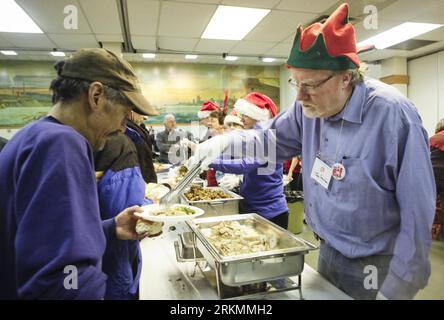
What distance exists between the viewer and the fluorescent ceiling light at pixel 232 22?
3936 mm

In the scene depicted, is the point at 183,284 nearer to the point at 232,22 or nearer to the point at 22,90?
the point at 232,22

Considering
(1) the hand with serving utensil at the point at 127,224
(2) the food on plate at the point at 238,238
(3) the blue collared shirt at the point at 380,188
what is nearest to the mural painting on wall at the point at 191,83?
(2) the food on plate at the point at 238,238

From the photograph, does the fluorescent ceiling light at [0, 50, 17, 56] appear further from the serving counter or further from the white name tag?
the white name tag

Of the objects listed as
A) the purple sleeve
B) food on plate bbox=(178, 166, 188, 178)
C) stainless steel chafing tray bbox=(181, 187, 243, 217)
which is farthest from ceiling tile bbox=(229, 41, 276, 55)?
the purple sleeve

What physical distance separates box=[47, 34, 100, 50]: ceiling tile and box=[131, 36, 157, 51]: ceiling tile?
649 mm

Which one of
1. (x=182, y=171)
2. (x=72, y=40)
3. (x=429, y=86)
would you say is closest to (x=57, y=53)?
(x=72, y=40)

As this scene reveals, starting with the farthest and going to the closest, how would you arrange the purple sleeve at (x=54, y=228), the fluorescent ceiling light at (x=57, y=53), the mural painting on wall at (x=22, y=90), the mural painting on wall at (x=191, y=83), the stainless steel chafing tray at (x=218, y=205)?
the mural painting on wall at (x=191, y=83) → the mural painting on wall at (x=22, y=90) → the fluorescent ceiling light at (x=57, y=53) → the stainless steel chafing tray at (x=218, y=205) → the purple sleeve at (x=54, y=228)

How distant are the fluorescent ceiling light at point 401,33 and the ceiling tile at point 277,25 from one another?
3.72 ft

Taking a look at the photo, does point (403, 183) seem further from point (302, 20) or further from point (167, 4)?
point (302, 20)

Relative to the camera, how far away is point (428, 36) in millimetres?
5129

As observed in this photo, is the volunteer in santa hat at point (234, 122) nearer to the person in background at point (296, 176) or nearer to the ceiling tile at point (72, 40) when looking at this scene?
the person in background at point (296, 176)
